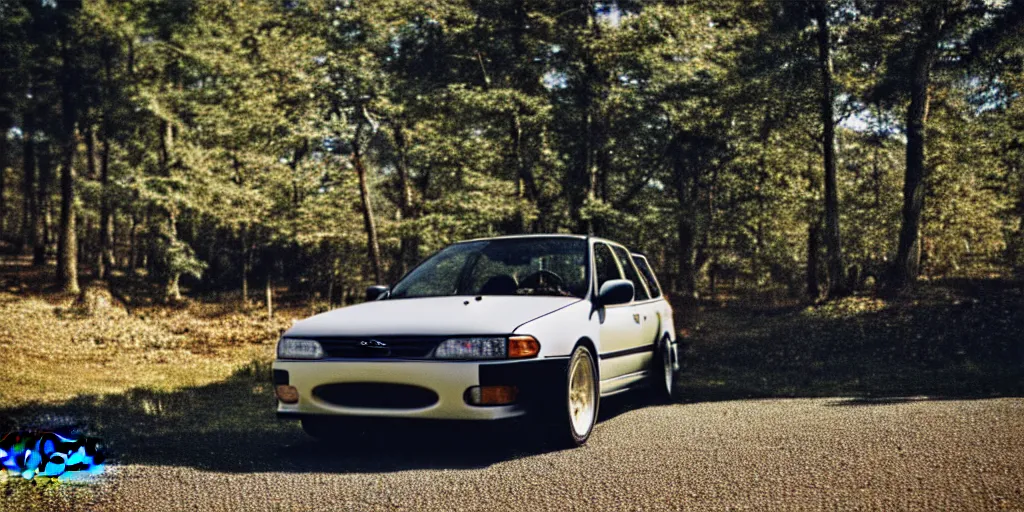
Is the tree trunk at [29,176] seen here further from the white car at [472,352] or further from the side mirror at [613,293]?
the side mirror at [613,293]

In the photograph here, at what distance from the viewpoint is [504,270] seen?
717 cm

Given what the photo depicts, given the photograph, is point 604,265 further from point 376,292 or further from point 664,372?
point 376,292

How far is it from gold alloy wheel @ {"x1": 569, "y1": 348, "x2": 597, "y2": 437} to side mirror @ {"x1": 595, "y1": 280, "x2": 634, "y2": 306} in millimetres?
589

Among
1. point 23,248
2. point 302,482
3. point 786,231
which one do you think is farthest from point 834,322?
point 23,248

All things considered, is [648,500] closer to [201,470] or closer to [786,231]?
[201,470]

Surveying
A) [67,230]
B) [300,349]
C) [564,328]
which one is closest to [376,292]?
[300,349]

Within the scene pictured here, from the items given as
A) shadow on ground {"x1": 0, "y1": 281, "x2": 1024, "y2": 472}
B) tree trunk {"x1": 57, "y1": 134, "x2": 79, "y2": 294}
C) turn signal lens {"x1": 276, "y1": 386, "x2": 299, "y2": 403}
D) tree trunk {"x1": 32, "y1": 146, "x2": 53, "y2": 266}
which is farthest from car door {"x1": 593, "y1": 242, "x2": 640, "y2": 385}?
tree trunk {"x1": 32, "y1": 146, "x2": 53, "y2": 266}

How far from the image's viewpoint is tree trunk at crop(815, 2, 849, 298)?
20.5 metres

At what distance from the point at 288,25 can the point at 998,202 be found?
25.1 meters

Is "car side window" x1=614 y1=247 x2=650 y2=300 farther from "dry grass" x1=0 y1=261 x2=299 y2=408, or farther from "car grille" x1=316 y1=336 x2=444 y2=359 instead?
"dry grass" x1=0 y1=261 x2=299 y2=408

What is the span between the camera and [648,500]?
4305 millimetres

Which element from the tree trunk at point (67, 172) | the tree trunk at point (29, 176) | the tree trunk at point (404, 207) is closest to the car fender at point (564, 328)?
the tree trunk at point (404, 207)

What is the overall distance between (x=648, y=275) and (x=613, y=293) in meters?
2.61

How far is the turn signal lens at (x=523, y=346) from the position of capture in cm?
547
